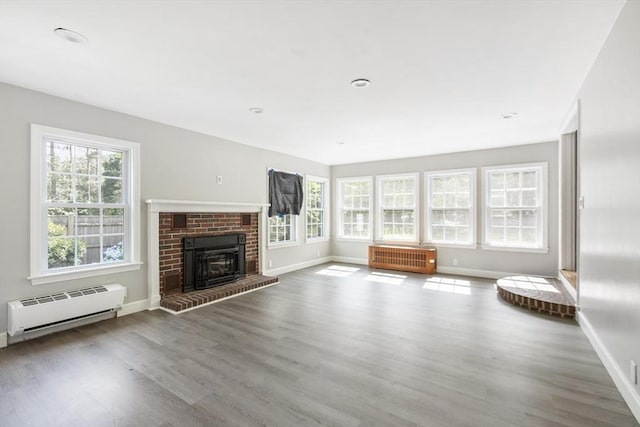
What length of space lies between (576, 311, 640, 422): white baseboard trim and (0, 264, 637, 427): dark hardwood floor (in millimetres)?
55

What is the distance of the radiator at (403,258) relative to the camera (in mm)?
6199

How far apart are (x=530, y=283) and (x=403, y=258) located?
233 centimetres

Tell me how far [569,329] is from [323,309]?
9.25 ft

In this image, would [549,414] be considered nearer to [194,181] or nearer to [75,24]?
[75,24]

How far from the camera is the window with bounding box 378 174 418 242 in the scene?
22.2ft

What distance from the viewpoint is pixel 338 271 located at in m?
6.50

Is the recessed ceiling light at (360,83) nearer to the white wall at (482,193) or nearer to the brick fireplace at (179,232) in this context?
the brick fireplace at (179,232)

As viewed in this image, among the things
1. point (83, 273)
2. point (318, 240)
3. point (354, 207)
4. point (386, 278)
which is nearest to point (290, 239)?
point (318, 240)

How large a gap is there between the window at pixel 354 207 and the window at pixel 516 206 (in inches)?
103

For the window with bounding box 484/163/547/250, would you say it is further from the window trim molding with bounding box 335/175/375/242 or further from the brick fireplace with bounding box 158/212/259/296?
the brick fireplace with bounding box 158/212/259/296

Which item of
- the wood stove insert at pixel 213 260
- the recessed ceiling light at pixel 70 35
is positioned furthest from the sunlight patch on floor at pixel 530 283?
the recessed ceiling light at pixel 70 35

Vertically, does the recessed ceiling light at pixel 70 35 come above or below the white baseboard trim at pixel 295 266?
above

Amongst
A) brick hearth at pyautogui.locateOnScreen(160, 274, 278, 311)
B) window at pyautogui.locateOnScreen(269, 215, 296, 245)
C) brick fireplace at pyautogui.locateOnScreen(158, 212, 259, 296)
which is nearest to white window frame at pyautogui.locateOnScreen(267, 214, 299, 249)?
window at pyautogui.locateOnScreen(269, 215, 296, 245)

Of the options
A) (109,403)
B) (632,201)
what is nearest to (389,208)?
(632,201)
